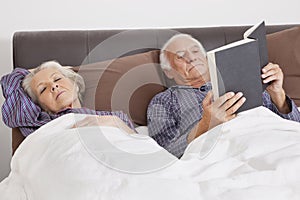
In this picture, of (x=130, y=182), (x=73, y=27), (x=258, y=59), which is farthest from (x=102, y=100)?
(x=130, y=182)

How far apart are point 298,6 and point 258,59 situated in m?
1.10

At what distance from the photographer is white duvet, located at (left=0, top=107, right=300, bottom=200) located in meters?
1.23

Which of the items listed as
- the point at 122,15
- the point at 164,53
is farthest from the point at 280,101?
the point at 122,15

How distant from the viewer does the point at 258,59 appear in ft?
5.39

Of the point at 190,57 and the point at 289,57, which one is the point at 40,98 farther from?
the point at 289,57

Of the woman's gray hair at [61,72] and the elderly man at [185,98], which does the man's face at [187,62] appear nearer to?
the elderly man at [185,98]

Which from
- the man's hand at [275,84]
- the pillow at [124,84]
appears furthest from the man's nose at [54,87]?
the man's hand at [275,84]

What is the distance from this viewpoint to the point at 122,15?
2.47 m

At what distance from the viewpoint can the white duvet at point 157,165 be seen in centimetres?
123

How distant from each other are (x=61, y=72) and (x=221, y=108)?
0.68m

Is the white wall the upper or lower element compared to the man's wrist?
upper

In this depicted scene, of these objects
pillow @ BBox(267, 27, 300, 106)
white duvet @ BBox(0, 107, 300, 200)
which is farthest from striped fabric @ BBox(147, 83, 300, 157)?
white duvet @ BBox(0, 107, 300, 200)

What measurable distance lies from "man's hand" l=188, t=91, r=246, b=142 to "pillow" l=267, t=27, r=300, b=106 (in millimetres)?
623

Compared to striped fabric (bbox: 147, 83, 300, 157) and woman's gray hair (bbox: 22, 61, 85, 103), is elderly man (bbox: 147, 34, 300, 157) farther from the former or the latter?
woman's gray hair (bbox: 22, 61, 85, 103)
